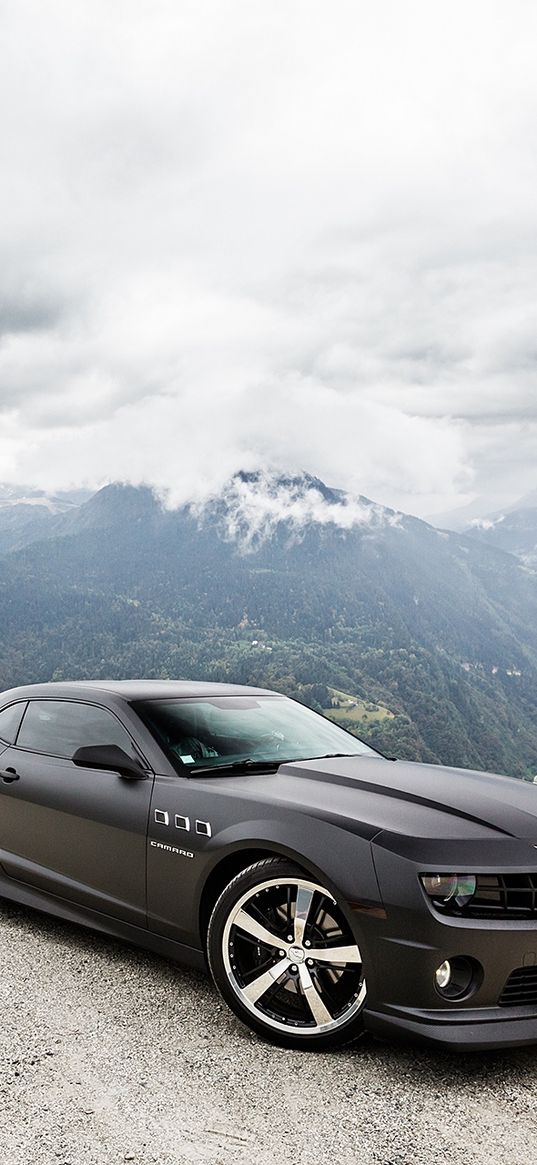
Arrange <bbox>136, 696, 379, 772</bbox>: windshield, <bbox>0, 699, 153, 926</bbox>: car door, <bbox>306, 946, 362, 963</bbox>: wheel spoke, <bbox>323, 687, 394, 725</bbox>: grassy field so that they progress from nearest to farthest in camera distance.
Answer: <bbox>306, 946, 362, 963</bbox>: wheel spoke, <bbox>0, 699, 153, 926</bbox>: car door, <bbox>136, 696, 379, 772</bbox>: windshield, <bbox>323, 687, 394, 725</bbox>: grassy field

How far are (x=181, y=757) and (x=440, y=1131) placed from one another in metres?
1.78

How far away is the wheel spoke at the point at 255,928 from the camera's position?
3.04 meters

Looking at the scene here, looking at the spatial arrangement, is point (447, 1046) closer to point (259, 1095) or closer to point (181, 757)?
point (259, 1095)

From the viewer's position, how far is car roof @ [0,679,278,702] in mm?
4277

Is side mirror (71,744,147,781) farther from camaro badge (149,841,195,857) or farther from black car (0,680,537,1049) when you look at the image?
camaro badge (149,841,195,857)

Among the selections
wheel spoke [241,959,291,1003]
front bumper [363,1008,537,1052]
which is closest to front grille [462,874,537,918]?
front bumper [363,1008,537,1052]

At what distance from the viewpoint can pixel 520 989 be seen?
2820mm

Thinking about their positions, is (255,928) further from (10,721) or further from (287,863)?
(10,721)

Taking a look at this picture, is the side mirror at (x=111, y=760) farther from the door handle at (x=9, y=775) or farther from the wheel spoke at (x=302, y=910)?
the wheel spoke at (x=302, y=910)

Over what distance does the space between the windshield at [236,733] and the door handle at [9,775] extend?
88 centimetres

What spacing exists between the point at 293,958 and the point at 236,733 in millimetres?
1235

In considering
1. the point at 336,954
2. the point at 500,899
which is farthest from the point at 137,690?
the point at 500,899

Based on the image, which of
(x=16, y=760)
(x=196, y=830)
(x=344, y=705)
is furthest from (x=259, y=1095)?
(x=344, y=705)

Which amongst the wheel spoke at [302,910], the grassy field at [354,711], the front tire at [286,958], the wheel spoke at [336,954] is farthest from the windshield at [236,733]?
the grassy field at [354,711]
